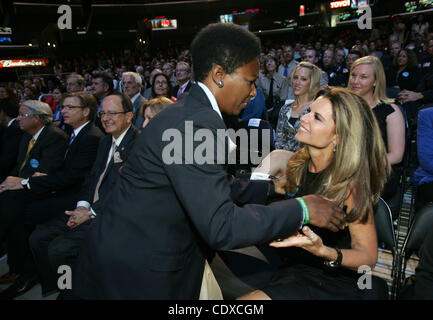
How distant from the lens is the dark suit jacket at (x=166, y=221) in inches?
40.2

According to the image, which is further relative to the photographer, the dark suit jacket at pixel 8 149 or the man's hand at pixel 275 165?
the dark suit jacket at pixel 8 149

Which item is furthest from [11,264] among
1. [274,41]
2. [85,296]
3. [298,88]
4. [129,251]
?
[274,41]

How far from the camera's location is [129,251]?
116 centimetres

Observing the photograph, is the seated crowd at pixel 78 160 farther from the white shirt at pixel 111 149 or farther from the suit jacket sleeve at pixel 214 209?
the suit jacket sleeve at pixel 214 209

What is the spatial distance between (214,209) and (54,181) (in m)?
2.43

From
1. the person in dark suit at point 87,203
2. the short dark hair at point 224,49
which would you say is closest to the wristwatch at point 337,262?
the short dark hair at point 224,49

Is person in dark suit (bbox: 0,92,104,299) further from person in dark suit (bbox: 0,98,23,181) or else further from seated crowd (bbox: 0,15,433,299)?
person in dark suit (bbox: 0,98,23,181)

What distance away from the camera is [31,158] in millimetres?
3117

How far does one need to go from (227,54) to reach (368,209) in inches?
39.7

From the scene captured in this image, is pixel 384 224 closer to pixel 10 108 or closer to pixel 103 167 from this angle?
pixel 103 167

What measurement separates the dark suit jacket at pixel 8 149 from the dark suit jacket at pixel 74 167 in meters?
0.88

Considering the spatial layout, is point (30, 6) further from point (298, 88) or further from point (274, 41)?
point (298, 88)

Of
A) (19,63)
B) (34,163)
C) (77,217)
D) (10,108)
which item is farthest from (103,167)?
(19,63)

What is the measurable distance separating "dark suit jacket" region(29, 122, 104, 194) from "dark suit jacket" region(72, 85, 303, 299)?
1.91 meters
